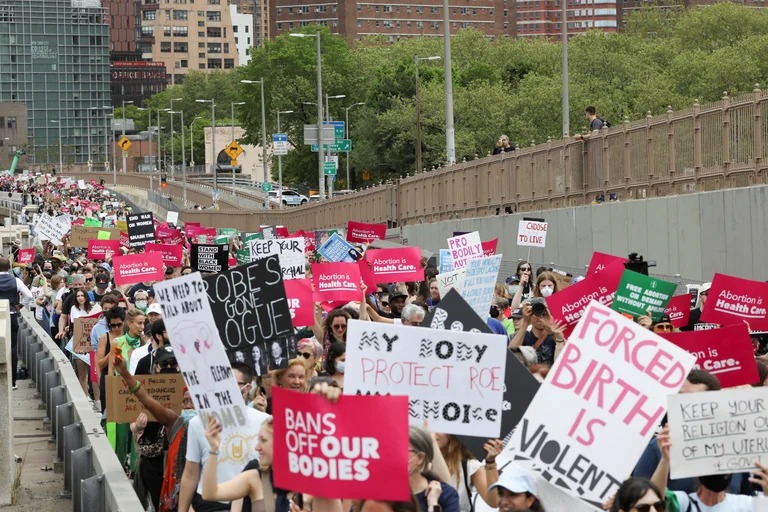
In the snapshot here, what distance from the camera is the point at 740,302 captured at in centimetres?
1313

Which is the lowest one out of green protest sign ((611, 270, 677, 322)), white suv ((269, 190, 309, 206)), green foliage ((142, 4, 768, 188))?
white suv ((269, 190, 309, 206))

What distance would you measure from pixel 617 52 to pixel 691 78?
58.6ft

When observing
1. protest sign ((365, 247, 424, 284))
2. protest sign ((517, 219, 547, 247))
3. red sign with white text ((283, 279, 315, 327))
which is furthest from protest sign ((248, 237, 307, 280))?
red sign with white text ((283, 279, 315, 327))

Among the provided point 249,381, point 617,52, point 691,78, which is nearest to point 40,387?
point 249,381

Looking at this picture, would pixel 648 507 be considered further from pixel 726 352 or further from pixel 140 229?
pixel 140 229

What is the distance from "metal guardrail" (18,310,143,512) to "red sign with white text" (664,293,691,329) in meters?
4.42

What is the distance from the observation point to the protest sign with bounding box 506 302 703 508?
24.2 feet

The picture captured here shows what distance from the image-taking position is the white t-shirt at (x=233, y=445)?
8688 mm

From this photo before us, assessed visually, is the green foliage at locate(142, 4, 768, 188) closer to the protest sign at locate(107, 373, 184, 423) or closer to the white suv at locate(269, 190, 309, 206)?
the white suv at locate(269, 190, 309, 206)

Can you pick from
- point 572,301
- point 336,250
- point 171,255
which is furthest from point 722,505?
point 171,255

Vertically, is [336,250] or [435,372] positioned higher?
[435,372]

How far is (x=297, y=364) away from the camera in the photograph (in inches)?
392

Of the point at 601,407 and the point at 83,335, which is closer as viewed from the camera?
the point at 601,407

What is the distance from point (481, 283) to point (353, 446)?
28.2 ft
